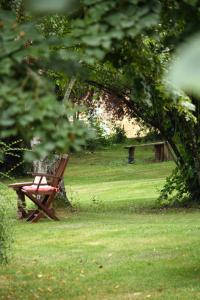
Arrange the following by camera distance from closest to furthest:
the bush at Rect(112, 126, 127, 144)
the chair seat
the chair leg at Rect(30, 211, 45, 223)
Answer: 1. the chair seat
2. the chair leg at Rect(30, 211, 45, 223)
3. the bush at Rect(112, 126, 127, 144)

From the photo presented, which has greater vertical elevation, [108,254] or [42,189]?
[42,189]

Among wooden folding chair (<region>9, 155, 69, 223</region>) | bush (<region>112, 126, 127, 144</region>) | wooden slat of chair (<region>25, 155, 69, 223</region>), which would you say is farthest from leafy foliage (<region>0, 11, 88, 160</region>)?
bush (<region>112, 126, 127, 144</region>)

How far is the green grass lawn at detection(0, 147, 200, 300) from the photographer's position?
650 centimetres

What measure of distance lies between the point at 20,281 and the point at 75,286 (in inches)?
25.1

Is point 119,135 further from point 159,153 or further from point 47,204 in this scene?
point 47,204

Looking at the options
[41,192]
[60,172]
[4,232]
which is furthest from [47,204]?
[4,232]

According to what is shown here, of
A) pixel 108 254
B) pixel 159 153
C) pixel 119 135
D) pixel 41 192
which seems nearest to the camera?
pixel 108 254

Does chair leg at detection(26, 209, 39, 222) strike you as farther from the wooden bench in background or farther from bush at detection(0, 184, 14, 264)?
the wooden bench in background

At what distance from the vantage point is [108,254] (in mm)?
8430

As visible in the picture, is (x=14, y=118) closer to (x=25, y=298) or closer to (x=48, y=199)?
(x=25, y=298)

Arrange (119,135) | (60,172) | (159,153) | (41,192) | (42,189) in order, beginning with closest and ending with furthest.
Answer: (41,192), (42,189), (60,172), (159,153), (119,135)

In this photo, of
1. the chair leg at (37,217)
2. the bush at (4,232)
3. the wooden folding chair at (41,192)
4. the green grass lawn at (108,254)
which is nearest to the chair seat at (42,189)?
the wooden folding chair at (41,192)

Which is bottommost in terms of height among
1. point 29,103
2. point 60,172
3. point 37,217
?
point 37,217

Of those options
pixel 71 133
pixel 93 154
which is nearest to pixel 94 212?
A: pixel 71 133
